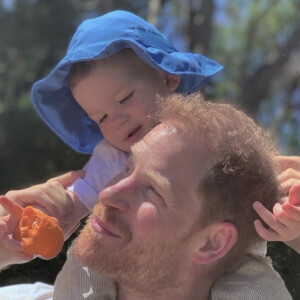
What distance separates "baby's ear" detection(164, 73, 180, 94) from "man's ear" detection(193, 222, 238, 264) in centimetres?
62

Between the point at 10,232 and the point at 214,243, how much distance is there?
586 millimetres

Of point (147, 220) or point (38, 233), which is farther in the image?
point (38, 233)

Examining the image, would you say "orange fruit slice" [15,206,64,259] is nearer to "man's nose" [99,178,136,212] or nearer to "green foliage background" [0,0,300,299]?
"man's nose" [99,178,136,212]

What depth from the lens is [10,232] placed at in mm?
1557

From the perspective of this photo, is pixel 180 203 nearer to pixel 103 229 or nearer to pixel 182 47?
pixel 103 229

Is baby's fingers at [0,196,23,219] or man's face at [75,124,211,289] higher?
man's face at [75,124,211,289]

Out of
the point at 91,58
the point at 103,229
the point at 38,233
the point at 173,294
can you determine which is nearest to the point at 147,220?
the point at 103,229

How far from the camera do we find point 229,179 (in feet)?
4.50

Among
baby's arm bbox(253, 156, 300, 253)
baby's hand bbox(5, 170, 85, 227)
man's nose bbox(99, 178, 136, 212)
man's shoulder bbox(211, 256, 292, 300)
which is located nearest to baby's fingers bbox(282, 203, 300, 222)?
baby's arm bbox(253, 156, 300, 253)

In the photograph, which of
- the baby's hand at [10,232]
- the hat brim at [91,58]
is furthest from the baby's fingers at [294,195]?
the baby's hand at [10,232]

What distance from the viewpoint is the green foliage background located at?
4.28m

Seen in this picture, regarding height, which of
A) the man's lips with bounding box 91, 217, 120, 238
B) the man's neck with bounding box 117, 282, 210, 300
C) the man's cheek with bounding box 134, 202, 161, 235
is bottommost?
the man's neck with bounding box 117, 282, 210, 300

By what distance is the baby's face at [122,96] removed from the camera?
1719 millimetres

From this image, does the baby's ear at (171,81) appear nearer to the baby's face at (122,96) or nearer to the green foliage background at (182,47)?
the baby's face at (122,96)
